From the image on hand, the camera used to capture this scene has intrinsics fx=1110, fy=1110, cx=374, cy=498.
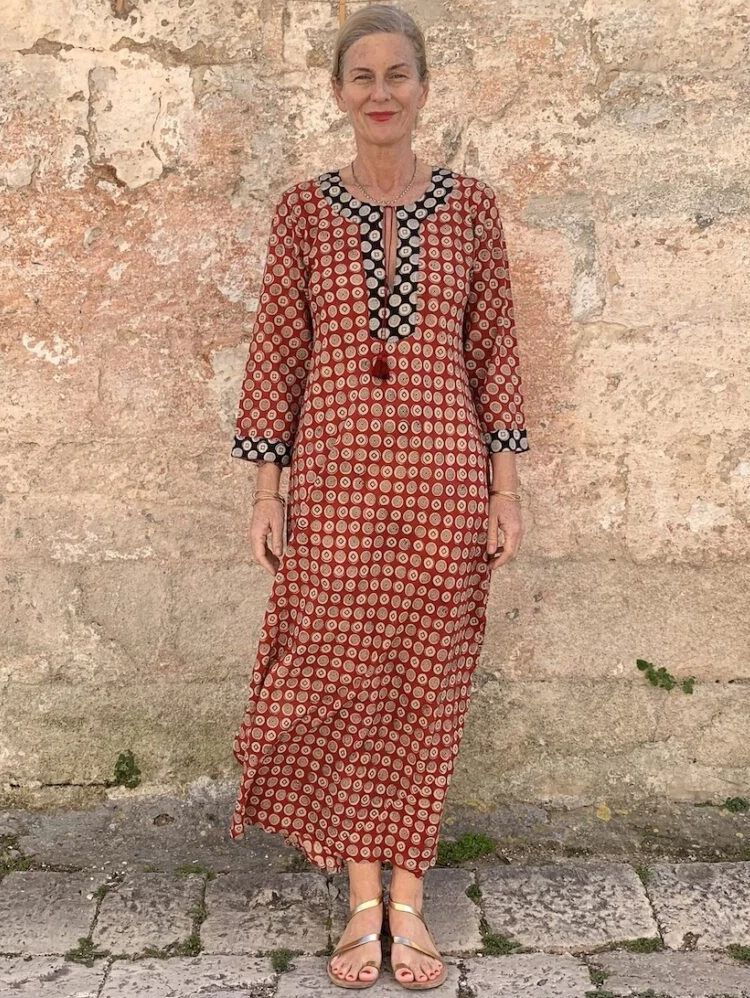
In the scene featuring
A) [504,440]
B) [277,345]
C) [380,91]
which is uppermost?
[380,91]

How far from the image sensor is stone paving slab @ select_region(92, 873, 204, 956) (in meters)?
2.51

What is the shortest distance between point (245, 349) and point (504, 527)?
3.03 feet

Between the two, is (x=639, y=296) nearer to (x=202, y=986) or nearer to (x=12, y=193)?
(x=12, y=193)

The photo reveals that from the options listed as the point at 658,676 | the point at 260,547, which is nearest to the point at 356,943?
the point at 260,547

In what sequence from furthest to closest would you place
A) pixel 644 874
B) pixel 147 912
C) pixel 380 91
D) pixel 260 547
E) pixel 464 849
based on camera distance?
pixel 464 849 → pixel 644 874 → pixel 147 912 → pixel 260 547 → pixel 380 91

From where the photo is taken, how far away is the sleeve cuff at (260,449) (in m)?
2.45

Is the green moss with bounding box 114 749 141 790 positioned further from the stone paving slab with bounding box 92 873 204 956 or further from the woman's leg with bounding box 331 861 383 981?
the woman's leg with bounding box 331 861 383 981

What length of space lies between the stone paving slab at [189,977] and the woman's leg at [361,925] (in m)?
0.16

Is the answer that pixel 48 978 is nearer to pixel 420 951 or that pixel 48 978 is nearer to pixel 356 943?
pixel 356 943

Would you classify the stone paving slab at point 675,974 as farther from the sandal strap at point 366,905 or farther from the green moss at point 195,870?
the green moss at point 195,870

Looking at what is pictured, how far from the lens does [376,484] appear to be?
2352 millimetres

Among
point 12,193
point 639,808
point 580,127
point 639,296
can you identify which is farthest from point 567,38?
point 639,808

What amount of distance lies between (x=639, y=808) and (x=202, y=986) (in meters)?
1.32

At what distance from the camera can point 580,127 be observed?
2.88m
